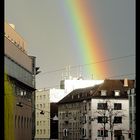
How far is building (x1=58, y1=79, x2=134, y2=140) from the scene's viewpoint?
Result: 4601 inches

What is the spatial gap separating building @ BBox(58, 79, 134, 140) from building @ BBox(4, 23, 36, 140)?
2047cm

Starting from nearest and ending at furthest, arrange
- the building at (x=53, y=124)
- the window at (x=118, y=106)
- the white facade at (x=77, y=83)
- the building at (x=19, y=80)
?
the building at (x=19, y=80) → the window at (x=118, y=106) → the building at (x=53, y=124) → the white facade at (x=77, y=83)

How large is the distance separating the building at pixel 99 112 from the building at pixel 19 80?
20.5m

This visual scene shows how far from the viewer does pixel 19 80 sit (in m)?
79.6

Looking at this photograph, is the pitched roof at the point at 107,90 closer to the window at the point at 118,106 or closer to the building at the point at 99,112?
Answer: the building at the point at 99,112

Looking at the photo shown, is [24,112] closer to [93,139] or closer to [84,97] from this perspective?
[93,139]

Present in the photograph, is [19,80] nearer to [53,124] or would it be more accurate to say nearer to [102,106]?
[102,106]

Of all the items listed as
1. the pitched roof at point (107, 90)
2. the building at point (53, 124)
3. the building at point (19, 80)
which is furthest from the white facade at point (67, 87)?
the building at point (19, 80)

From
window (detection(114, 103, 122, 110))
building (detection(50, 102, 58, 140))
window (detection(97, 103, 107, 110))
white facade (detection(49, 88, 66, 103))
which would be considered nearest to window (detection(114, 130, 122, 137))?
window (detection(114, 103, 122, 110))

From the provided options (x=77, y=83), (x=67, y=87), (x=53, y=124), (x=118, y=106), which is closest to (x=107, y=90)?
(x=118, y=106)

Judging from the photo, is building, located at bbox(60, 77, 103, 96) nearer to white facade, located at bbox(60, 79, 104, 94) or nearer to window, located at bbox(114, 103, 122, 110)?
white facade, located at bbox(60, 79, 104, 94)

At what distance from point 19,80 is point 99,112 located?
38232 millimetres

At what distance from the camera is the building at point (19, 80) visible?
69.9m
